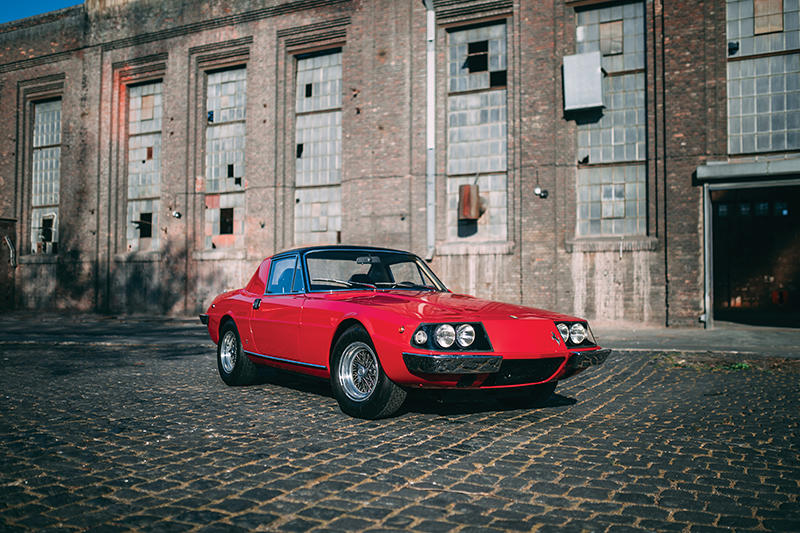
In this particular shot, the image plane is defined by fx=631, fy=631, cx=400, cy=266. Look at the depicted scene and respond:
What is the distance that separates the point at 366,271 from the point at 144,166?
19079 mm

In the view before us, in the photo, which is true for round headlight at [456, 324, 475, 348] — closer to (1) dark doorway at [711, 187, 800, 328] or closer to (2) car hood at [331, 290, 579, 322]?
(2) car hood at [331, 290, 579, 322]

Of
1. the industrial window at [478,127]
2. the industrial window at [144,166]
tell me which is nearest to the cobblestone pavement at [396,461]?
the industrial window at [478,127]

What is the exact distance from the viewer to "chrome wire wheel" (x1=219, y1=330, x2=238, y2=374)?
22.3 feet

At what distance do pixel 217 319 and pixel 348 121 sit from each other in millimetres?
13024

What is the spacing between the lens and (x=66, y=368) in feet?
26.8

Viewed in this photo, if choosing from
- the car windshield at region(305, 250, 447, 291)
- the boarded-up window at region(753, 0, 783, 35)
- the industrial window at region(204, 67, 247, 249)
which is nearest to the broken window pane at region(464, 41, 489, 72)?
the boarded-up window at region(753, 0, 783, 35)

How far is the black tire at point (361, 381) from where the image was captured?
4.75 metres

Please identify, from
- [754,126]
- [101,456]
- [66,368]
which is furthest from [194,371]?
[754,126]

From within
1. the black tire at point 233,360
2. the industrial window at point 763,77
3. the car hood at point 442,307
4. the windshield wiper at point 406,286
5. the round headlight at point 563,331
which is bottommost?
the black tire at point 233,360

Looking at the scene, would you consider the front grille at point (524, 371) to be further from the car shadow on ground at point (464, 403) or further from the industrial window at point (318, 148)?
the industrial window at point (318, 148)

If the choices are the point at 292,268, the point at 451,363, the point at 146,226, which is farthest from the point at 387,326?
the point at 146,226

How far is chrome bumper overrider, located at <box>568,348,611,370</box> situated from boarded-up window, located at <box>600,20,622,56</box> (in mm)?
13673

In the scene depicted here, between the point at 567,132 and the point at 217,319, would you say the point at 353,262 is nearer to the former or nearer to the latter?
the point at 217,319

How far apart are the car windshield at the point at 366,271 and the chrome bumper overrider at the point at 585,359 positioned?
1657mm
